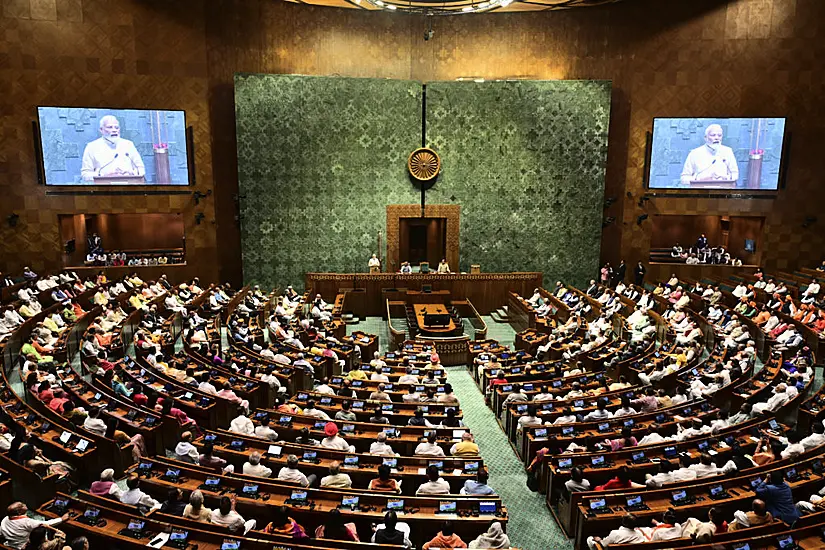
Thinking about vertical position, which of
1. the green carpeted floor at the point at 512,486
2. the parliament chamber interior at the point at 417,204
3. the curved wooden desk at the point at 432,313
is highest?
the parliament chamber interior at the point at 417,204

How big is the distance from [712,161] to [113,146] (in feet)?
82.8

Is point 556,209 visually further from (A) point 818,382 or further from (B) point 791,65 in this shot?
(A) point 818,382

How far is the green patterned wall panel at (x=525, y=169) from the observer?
78.2 feet

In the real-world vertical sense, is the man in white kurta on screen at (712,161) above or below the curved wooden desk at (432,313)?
above

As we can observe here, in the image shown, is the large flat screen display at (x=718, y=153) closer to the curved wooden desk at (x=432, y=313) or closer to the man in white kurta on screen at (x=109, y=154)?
the curved wooden desk at (x=432, y=313)

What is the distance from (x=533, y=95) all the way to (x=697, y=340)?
1303 cm

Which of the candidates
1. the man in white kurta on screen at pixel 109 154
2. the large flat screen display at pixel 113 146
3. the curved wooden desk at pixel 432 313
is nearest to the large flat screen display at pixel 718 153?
the curved wooden desk at pixel 432 313

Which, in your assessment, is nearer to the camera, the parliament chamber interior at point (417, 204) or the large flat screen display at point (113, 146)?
the parliament chamber interior at point (417, 204)

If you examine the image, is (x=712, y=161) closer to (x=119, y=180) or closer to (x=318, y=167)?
(x=318, y=167)

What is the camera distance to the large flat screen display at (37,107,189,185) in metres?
21.8

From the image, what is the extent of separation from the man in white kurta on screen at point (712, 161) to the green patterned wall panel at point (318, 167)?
12150 mm

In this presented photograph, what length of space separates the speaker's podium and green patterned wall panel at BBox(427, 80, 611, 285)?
12.2 metres

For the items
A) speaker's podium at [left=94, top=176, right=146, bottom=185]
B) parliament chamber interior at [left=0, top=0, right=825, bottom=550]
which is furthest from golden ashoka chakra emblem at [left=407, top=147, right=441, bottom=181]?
speaker's podium at [left=94, top=176, right=146, bottom=185]

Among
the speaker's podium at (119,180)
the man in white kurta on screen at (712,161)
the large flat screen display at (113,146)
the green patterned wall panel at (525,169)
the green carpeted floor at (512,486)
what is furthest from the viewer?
the green patterned wall panel at (525,169)
